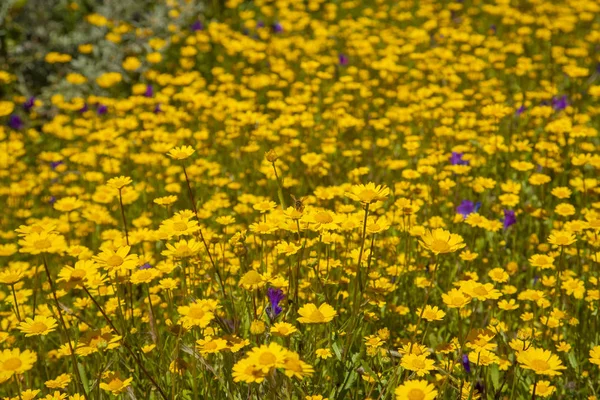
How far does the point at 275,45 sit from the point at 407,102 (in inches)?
65.1

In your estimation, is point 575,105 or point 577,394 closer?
point 577,394

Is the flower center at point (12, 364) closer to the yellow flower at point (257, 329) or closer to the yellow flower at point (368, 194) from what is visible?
the yellow flower at point (257, 329)

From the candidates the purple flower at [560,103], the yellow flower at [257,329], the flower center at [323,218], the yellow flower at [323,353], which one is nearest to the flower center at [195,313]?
the yellow flower at [257,329]

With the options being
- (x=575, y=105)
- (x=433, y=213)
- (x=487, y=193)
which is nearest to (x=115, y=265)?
(x=433, y=213)

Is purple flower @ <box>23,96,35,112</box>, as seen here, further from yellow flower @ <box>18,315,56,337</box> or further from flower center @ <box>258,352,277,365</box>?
flower center @ <box>258,352,277,365</box>

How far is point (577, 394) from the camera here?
7.49 feet

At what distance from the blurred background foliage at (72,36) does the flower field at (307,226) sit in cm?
4

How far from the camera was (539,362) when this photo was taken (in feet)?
5.67

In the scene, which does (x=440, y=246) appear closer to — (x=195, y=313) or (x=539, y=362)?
(x=539, y=362)

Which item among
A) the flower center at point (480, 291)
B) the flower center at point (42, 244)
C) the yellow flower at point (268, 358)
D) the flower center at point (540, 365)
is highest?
the flower center at point (42, 244)

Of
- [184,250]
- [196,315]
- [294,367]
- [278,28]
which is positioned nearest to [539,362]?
[294,367]

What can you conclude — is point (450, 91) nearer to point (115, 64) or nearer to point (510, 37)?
point (510, 37)

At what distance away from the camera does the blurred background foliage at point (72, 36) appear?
235 inches

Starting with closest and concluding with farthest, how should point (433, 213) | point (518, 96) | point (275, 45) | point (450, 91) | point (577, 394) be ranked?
point (577, 394) < point (433, 213) < point (450, 91) < point (518, 96) < point (275, 45)
